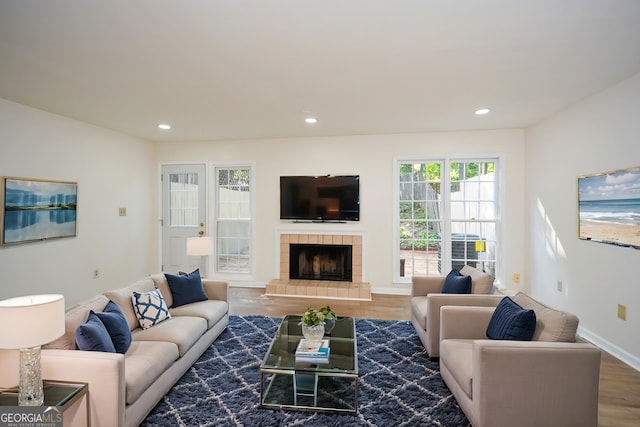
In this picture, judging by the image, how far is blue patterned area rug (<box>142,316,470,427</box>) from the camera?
85.0 inches

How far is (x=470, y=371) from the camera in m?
2.07

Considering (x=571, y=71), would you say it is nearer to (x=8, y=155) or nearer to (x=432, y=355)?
(x=432, y=355)

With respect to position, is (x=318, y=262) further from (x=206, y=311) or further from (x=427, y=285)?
(x=206, y=311)

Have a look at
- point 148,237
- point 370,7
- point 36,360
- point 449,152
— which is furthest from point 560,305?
point 148,237

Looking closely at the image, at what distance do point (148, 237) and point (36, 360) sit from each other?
14.9 ft

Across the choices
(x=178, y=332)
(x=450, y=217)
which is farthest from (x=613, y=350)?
(x=178, y=332)

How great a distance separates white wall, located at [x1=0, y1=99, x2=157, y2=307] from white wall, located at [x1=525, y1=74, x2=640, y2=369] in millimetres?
6259

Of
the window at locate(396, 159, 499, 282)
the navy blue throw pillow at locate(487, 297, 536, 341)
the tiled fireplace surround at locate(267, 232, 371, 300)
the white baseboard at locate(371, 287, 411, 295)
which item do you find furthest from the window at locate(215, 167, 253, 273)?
the navy blue throw pillow at locate(487, 297, 536, 341)

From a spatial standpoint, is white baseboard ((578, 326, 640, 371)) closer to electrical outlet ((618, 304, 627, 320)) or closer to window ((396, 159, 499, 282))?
electrical outlet ((618, 304, 627, 320))

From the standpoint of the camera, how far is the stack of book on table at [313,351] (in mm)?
2379

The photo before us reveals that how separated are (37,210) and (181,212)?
7.10 ft

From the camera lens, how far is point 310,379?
8.80 ft

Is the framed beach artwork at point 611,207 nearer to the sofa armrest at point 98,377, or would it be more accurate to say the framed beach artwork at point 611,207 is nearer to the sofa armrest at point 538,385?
the sofa armrest at point 538,385

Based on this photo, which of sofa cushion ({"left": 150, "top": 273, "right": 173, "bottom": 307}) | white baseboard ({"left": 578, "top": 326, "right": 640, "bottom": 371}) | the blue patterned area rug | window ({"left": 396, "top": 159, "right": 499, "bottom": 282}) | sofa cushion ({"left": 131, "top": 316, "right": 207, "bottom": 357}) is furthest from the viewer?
window ({"left": 396, "top": 159, "right": 499, "bottom": 282})
